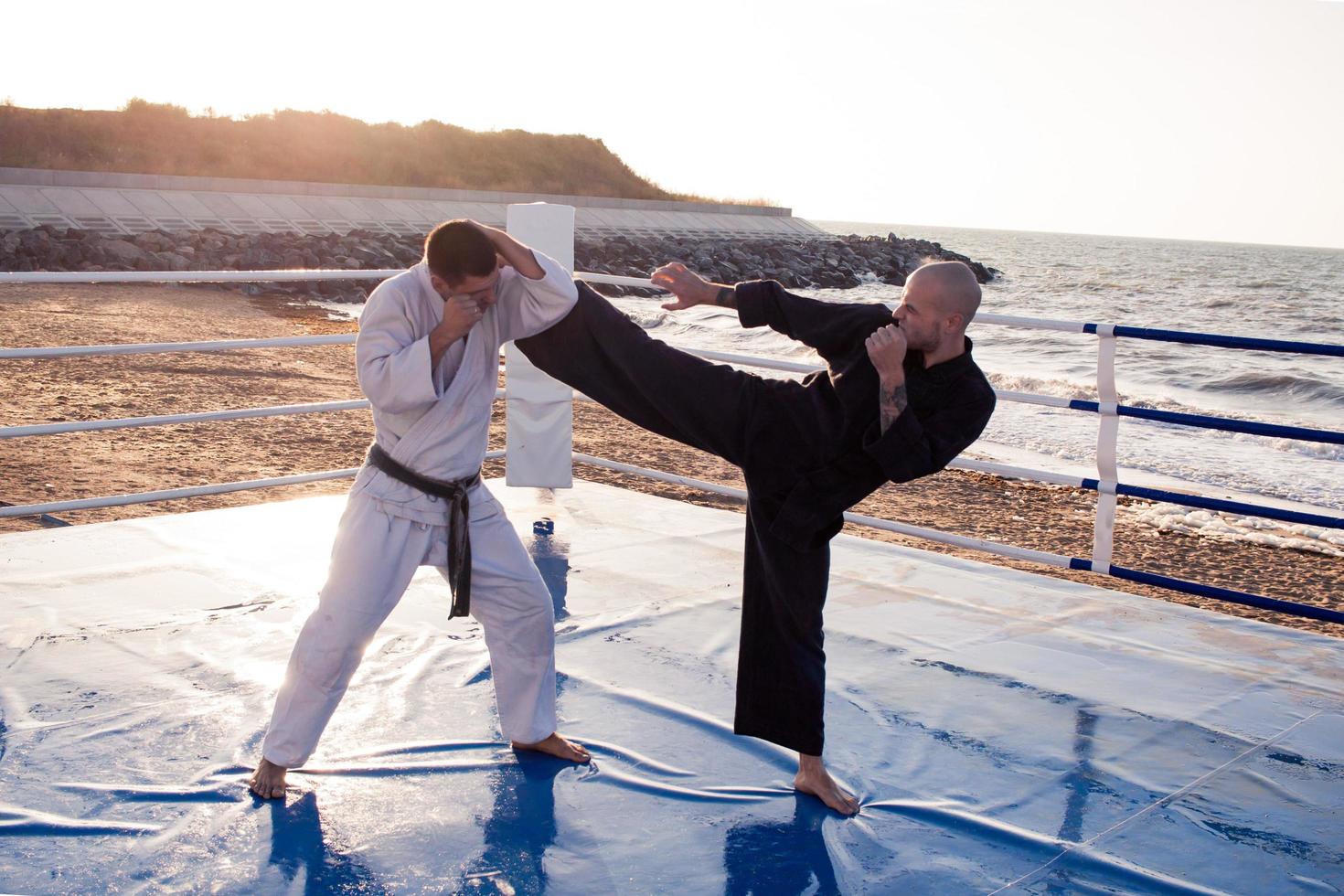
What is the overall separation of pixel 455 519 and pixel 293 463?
5952 millimetres

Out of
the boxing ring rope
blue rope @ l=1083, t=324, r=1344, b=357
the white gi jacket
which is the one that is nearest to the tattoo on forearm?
the white gi jacket

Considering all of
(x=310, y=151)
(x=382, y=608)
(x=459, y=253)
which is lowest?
(x=382, y=608)

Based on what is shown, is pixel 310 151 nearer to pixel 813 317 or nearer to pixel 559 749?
pixel 559 749

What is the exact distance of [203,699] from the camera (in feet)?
10.2

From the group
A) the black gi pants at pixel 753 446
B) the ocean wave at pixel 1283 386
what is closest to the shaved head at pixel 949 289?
the black gi pants at pixel 753 446

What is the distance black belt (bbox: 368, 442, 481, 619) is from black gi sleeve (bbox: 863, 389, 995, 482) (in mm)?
873

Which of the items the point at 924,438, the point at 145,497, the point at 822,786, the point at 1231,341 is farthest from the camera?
the point at 145,497

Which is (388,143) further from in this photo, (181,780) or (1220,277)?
(181,780)

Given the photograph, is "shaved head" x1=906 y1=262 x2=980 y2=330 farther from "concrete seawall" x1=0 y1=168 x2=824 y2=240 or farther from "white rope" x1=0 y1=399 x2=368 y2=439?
"concrete seawall" x1=0 y1=168 x2=824 y2=240

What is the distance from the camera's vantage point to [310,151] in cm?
3444

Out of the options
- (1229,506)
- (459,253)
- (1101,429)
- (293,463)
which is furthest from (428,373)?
(293,463)

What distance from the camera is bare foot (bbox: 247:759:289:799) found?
2.58 m

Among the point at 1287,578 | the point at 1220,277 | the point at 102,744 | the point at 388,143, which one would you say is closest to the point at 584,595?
the point at 102,744

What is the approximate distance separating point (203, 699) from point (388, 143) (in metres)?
36.5
